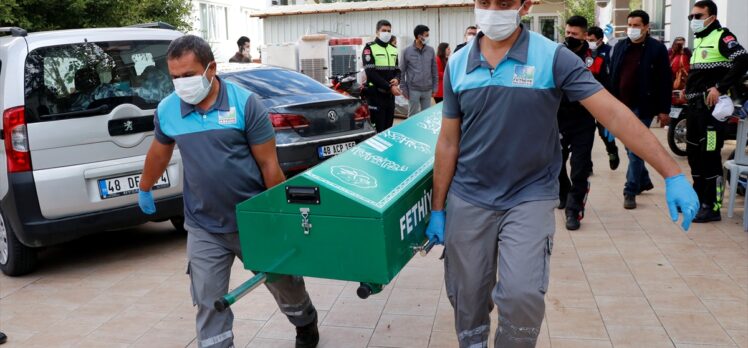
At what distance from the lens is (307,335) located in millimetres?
4086

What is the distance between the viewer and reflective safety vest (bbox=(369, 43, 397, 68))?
34.7 feet

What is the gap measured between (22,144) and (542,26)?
26.3 m

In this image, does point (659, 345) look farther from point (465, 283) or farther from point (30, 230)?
point (30, 230)

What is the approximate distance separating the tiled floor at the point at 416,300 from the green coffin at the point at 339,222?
1.23 meters

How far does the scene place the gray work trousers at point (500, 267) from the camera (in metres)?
2.98

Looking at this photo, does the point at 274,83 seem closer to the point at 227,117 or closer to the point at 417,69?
the point at 417,69

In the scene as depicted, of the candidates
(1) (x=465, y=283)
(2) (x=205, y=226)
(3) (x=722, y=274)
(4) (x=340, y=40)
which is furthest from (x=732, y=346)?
(4) (x=340, y=40)

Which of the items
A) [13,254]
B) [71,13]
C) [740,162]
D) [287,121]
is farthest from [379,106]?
[13,254]

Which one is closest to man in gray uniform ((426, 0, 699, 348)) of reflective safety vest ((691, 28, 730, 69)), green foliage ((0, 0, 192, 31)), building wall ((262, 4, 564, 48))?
reflective safety vest ((691, 28, 730, 69))

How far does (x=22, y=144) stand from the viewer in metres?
5.28

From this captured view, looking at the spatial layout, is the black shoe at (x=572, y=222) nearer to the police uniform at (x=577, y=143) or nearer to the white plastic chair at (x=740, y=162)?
the police uniform at (x=577, y=143)

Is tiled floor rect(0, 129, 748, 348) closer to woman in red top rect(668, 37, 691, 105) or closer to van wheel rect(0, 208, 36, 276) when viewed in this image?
van wheel rect(0, 208, 36, 276)

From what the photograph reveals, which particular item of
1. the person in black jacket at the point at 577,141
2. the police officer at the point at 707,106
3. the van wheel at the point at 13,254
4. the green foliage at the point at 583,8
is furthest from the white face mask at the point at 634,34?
the green foliage at the point at 583,8

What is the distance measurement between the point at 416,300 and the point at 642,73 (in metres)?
3.57
